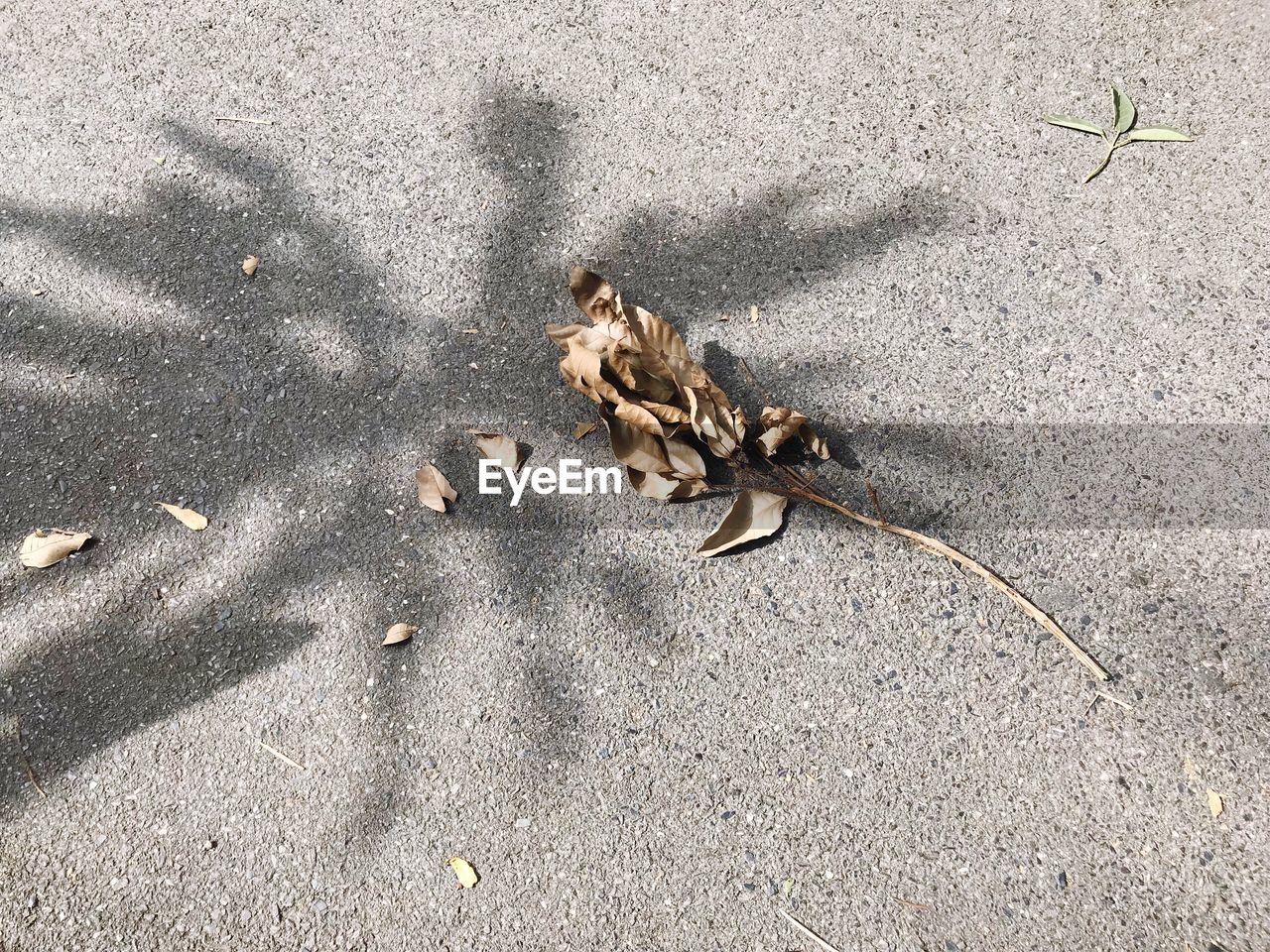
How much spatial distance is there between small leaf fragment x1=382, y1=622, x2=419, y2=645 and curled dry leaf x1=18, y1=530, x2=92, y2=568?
2.51 feet

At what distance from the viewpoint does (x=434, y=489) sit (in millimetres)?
2240

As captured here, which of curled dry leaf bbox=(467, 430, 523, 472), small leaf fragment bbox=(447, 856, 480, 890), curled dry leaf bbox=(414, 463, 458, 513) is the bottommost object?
small leaf fragment bbox=(447, 856, 480, 890)

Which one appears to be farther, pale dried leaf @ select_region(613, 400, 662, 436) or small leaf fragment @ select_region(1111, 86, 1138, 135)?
small leaf fragment @ select_region(1111, 86, 1138, 135)

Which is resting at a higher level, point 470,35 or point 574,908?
point 470,35

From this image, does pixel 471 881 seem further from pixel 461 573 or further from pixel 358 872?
pixel 461 573

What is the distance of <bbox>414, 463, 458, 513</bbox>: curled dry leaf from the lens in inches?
87.7

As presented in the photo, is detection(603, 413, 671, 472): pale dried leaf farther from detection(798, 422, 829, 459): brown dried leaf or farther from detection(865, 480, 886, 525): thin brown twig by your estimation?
detection(865, 480, 886, 525): thin brown twig

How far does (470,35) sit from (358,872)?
2435 millimetres

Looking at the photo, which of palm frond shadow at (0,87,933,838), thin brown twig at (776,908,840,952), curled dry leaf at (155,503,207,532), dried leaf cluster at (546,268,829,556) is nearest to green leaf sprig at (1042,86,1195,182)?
palm frond shadow at (0,87,933,838)

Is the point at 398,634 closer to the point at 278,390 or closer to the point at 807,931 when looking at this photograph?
the point at 278,390

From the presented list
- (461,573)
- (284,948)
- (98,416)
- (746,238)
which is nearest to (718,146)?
(746,238)

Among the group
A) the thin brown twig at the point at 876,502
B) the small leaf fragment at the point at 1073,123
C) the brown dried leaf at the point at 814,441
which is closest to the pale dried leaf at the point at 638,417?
the brown dried leaf at the point at 814,441

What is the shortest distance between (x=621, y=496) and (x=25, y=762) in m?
1.39

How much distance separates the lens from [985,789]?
76.0 inches
